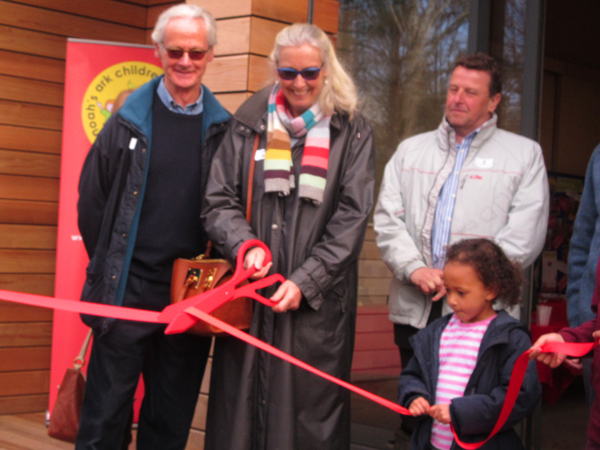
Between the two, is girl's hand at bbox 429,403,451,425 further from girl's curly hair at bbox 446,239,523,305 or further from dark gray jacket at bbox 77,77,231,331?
dark gray jacket at bbox 77,77,231,331

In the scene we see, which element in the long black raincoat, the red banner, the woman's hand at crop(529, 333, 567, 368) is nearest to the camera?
the woman's hand at crop(529, 333, 567, 368)

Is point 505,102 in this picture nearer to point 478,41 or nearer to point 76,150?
point 478,41

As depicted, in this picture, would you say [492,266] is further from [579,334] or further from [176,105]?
[176,105]

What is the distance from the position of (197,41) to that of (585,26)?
5.80 meters

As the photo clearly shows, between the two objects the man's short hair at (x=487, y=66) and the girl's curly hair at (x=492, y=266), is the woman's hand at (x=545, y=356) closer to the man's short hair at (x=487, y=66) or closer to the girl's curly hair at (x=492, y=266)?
the girl's curly hair at (x=492, y=266)

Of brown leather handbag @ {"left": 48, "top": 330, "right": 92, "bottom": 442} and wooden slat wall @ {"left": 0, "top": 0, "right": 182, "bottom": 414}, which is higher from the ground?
wooden slat wall @ {"left": 0, "top": 0, "right": 182, "bottom": 414}

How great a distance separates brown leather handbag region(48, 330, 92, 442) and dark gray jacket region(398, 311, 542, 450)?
1.43 meters

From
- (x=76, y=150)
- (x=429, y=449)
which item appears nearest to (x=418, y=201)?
(x=429, y=449)

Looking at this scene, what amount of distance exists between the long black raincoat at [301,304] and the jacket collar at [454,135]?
503mm

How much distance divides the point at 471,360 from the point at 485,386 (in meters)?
0.10

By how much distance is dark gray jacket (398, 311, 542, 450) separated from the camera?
6.99 feet

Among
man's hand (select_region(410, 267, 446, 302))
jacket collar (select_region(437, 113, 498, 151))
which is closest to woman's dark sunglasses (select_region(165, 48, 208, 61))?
Answer: jacket collar (select_region(437, 113, 498, 151))

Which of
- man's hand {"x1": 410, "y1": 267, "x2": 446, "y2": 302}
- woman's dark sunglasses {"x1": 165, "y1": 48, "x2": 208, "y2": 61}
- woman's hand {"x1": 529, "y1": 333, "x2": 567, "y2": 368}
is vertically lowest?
woman's hand {"x1": 529, "y1": 333, "x2": 567, "y2": 368}

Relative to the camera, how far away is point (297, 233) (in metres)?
2.60
